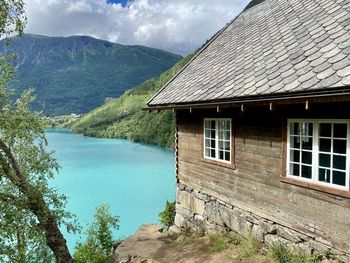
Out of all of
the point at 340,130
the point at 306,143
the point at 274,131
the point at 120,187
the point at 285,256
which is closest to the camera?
the point at 340,130

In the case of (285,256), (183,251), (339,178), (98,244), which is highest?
(339,178)

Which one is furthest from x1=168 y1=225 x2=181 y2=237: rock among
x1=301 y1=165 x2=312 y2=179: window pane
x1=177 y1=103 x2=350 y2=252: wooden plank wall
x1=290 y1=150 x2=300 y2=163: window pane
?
x1=301 y1=165 x2=312 y2=179: window pane

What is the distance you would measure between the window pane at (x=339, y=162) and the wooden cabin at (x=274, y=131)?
0.8 inches

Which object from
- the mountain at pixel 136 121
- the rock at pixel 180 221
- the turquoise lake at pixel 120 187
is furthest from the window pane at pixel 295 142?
the mountain at pixel 136 121

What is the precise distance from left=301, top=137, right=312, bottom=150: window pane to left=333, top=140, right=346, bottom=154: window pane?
1.94 feet

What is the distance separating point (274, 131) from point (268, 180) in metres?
1.26

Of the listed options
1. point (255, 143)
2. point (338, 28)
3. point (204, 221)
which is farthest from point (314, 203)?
point (204, 221)

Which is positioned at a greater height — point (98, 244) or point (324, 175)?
point (324, 175)

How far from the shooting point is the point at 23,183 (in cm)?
1007

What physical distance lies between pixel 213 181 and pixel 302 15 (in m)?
5.74

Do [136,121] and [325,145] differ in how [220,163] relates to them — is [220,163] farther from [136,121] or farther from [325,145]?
[136,121]

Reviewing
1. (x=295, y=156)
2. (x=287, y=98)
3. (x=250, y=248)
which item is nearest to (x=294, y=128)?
(x=295, y=156)

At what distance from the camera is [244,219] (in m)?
9.64

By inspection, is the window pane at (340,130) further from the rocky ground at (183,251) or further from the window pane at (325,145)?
the rocky ground at (183,251)
